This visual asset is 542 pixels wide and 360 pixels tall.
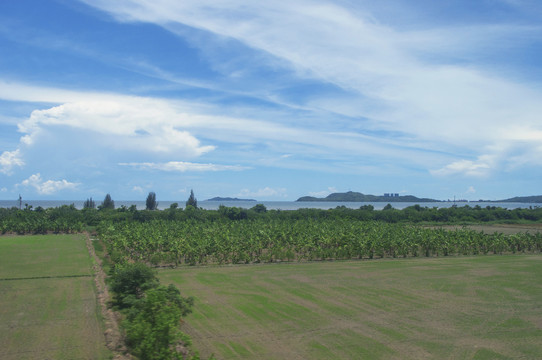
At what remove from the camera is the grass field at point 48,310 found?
621 inches

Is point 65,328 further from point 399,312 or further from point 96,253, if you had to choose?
point 96,253

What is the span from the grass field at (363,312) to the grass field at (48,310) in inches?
169

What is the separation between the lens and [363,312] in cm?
2138

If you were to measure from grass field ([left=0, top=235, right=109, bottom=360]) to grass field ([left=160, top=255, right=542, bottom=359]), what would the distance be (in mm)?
4288

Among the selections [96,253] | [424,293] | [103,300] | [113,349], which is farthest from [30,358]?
[96,253]

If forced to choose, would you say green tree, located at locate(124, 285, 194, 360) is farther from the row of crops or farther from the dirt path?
the row of crops

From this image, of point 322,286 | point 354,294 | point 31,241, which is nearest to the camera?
point 354,294

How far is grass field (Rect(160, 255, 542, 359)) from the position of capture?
53.5ft

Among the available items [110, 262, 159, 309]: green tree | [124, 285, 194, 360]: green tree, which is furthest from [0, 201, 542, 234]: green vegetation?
[124, 285, 194, 360]: green tree

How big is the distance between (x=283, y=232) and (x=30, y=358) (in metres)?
38.2

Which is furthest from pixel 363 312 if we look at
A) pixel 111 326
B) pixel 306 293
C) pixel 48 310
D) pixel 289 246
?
pixel 289 246

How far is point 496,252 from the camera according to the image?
49250 mm

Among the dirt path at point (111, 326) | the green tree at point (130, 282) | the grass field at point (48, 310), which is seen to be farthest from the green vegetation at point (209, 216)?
the green tree at point (130, 282)

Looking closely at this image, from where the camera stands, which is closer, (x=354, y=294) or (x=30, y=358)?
(x=30, y=358)
